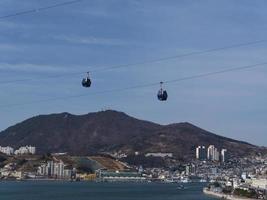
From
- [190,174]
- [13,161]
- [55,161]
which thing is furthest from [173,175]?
[13,161]

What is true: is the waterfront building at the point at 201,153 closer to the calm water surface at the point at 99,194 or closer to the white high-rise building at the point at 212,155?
the white high-rise building at the point at 212,155

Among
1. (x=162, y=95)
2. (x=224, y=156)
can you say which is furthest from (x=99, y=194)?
(x=224, y=156)

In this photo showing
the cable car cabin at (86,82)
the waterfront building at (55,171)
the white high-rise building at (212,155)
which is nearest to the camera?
the cable car cabin at (86,82)

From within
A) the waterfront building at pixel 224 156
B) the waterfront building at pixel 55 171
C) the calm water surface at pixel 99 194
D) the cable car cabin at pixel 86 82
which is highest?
the waterfront building at pixel 224 156

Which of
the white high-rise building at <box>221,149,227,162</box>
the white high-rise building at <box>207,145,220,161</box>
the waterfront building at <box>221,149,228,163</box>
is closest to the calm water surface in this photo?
the waterfront building at <box>221,149,228,163</box>

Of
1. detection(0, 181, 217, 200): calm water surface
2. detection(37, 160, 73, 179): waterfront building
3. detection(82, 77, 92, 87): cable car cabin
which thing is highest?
detection(37, 160, 73, 179): waterfront building

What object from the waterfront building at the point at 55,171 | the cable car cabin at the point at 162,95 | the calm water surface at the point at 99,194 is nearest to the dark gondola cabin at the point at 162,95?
the cable car cabin at the point at 162,95

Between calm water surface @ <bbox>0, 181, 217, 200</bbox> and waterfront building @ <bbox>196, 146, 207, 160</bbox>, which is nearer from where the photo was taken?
calm water surface @ <bbox>0, 181, 217, 200</bbox>

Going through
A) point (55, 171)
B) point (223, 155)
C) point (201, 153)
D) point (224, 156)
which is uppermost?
point (201, 153)

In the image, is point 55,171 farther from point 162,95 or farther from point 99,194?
point 162,95

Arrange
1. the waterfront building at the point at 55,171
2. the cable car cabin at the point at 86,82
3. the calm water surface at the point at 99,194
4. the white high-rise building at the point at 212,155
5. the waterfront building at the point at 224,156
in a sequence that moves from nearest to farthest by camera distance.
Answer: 1. the cable car cabin at the point at 86,82
2. the calm water surface at the point at 99,194
3. the waterfront building at the point at 55,171
4. the waterfront building at the point at 224,156
5. the white high-rise building at the point at 212,155

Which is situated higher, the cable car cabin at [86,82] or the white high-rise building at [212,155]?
the white high-rise building at [212,155]

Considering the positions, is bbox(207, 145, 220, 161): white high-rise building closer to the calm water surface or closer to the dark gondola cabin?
the calm water surface
